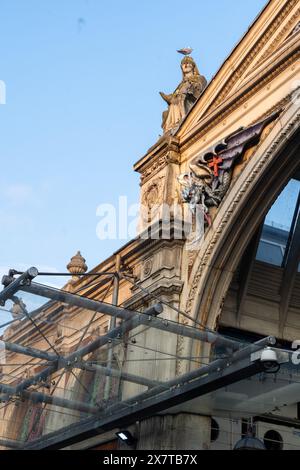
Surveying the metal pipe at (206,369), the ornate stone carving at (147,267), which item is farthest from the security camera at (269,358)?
the ornate stone carving at (147,267)

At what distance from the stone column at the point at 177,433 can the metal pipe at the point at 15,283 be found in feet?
14.9

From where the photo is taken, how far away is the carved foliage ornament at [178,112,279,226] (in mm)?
19375

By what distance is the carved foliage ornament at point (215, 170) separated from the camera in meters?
19.4

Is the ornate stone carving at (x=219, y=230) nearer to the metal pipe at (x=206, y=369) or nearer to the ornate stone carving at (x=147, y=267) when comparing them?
the ornate stone carving at (x=147, y=267)

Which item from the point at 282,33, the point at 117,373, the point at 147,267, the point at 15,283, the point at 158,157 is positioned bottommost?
the point at 117,373

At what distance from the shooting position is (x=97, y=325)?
71.6 feet

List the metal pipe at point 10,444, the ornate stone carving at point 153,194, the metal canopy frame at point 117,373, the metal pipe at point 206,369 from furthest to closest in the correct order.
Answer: the ornate stone carving at point 153,194, the metal pipe at point 10,444, the metal canopy frame at point 117,373, the metal pipe at point 206,369

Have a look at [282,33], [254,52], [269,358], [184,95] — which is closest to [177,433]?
[269,358]

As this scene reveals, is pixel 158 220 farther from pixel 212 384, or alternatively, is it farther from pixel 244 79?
pixel 212 384

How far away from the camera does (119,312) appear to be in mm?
17078

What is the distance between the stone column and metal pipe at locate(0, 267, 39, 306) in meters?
4.54

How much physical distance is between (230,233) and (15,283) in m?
5.74

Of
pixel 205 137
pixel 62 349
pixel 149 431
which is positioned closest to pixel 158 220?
pixel 205 137

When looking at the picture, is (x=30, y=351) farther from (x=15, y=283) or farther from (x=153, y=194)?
(x=153, y=194)
